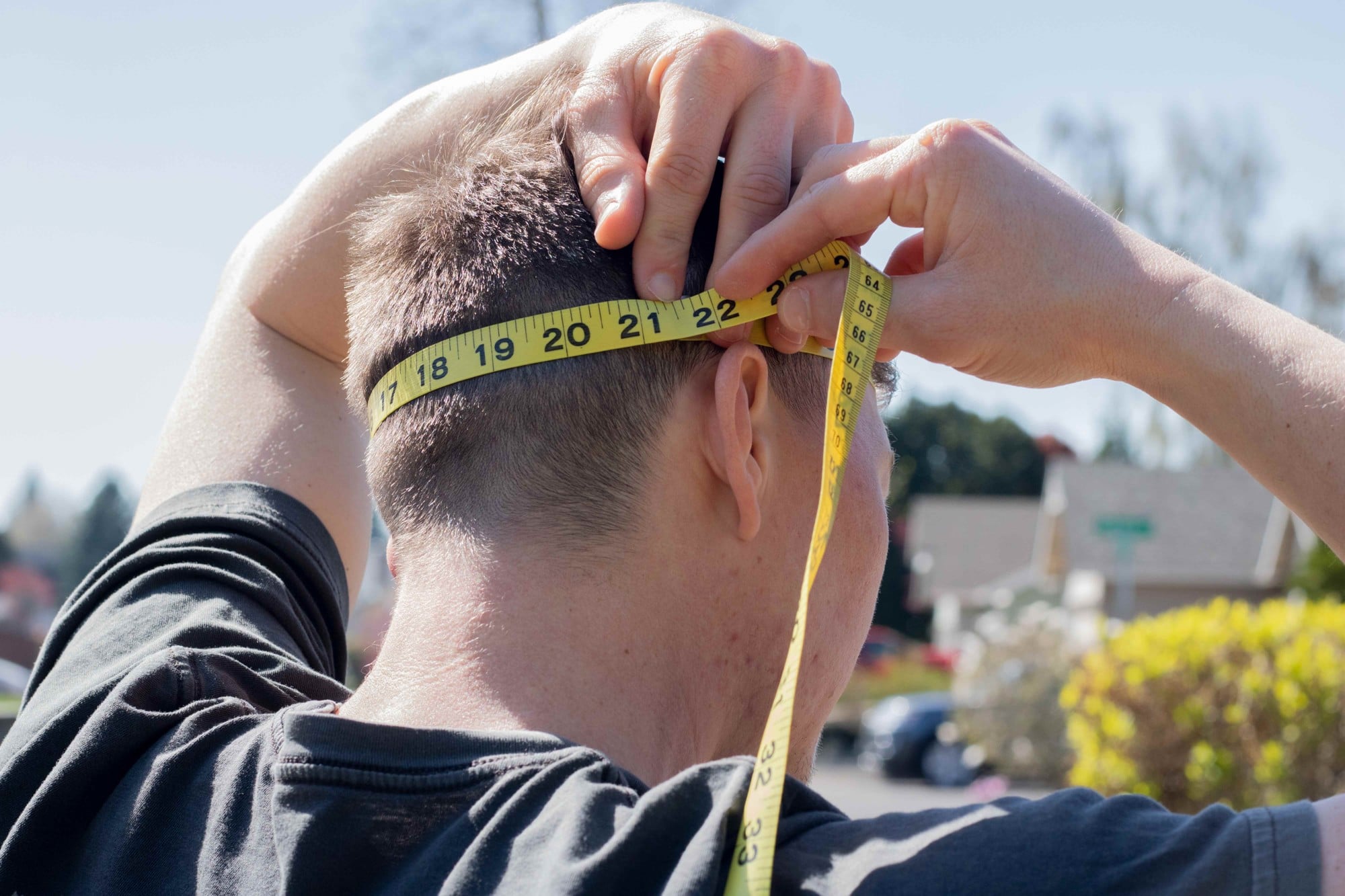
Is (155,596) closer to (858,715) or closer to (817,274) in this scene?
(817,274)

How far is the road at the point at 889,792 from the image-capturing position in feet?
55.2

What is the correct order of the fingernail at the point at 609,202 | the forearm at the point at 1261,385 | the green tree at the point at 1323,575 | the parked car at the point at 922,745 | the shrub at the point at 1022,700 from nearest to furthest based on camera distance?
the forearm at the point at 1261,385 → the fingernail at the point at 609,202 → the shrub at the point at 1022,700 → the parked car at the point at 922,745 → the green tree at the point at 1323,575

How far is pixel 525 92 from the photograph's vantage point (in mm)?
2184

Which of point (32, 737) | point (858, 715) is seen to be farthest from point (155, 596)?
point (858, 715)

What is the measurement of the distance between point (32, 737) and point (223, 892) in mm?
522

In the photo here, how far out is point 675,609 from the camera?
66.4 inches

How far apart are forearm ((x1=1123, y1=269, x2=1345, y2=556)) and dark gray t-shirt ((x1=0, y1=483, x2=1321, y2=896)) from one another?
0.46 metres

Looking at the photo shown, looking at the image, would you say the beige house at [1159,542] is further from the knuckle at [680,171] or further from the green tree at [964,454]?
the green tree at [964,454]

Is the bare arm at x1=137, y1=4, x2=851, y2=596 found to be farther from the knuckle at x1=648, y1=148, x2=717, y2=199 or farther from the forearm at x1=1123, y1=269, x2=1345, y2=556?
the forearm at x1=1123, y1=269, x2=1345, y2=556

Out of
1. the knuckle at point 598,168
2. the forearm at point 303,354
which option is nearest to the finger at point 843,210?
the knuckle at point 598,168

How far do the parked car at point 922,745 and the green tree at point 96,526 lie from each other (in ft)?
118

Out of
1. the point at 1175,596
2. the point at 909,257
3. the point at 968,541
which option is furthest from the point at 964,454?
the point at 909,257

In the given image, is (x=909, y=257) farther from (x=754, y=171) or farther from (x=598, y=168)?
(x=598, y=168)

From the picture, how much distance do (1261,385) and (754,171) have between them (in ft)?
2.54
